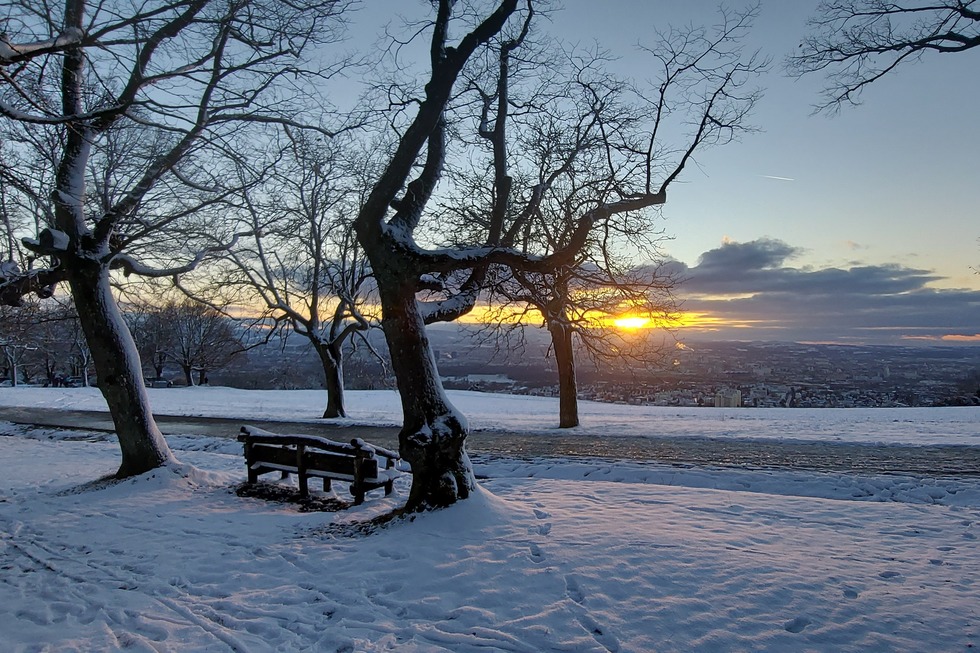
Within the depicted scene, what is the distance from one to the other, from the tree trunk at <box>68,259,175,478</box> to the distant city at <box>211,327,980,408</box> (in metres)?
8.34

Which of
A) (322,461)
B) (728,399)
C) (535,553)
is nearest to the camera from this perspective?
(535,553)

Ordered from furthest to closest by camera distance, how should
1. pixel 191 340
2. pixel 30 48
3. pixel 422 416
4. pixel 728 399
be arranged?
1. pixel 191 340
2. pixel 728 399
3. pixel 422 416
4. pixel 30 48

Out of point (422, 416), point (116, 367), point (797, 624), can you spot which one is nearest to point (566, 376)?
point (422, 416)

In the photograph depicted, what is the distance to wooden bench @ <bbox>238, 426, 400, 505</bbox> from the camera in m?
8.16

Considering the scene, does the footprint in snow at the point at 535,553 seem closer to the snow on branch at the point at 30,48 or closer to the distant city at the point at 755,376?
the snow on branch at the point at 30,48

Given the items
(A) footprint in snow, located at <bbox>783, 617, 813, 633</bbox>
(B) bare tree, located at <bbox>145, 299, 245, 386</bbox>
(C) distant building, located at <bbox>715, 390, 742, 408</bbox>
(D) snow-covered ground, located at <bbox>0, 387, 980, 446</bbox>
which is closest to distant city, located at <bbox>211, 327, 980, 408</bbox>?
(C) distant building, located at <bbox>715, 390, 742, 408</bbox>

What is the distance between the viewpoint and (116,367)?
32.2 ft

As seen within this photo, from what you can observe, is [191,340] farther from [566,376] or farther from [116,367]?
[116,367]

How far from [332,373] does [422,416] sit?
14.6 metres

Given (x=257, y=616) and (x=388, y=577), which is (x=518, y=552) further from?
(x=257, y=616)

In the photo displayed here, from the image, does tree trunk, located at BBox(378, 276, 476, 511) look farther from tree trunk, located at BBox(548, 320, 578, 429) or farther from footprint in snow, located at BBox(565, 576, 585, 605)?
tree trunk, located at BBox(548, 320, 578, 429)

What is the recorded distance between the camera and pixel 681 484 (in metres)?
10.0

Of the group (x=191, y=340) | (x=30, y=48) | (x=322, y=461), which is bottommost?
(x=322, y=461)

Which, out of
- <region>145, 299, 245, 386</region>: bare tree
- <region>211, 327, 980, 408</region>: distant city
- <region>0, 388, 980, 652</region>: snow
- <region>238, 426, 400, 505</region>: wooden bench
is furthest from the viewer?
<region>145, 299, 245, 386</region>: bare tree
